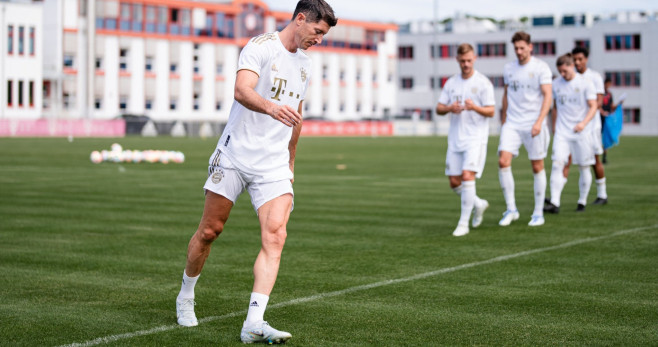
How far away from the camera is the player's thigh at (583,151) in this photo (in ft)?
51.9

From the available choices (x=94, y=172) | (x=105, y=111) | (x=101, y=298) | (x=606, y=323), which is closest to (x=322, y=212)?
(x=101, y=298)

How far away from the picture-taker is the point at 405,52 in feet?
375

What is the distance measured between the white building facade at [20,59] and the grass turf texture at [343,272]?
5755 cm

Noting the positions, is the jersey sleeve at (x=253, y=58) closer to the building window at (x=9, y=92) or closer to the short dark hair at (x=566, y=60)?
the short dark hair at (x=566, y=60)

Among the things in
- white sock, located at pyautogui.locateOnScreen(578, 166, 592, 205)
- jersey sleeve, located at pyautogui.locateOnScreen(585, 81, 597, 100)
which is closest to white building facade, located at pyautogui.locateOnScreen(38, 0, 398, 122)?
white sock, located at pyautogui.locateOnScreen(578, 166, 592, 205)

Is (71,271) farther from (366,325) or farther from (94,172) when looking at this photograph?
(94,172)

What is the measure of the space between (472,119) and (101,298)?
631cm

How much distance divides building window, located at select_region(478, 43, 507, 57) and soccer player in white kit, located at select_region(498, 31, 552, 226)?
95552 mm

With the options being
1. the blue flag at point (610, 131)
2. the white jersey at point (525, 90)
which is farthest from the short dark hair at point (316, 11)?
the blue flag at point (610, 131)

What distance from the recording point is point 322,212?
50.3 ft

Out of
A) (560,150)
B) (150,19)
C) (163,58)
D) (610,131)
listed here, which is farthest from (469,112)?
(163,58)

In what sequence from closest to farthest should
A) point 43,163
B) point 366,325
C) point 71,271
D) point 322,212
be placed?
point 366,325, point 71,271, point 322,212, point 43,163

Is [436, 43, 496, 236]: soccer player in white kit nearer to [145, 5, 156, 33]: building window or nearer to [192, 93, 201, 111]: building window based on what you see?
[145, 5, 156, 33]: building window

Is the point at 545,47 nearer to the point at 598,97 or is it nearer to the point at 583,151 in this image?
the point at 598,97
